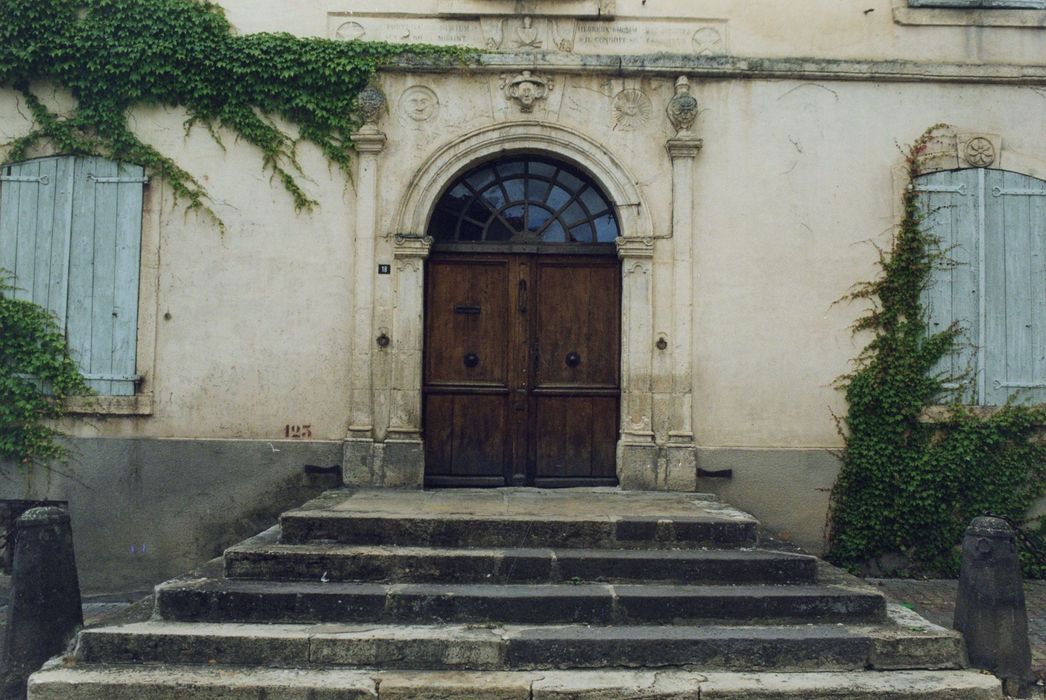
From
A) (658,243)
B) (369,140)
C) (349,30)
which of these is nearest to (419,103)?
(369,140)

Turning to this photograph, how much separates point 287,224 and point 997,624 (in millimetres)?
6060

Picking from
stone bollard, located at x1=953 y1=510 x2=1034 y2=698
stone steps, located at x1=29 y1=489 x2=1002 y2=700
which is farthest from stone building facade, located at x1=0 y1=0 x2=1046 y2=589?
stone bollard, located at x1=953 y1=510 x2=1034 y2=698

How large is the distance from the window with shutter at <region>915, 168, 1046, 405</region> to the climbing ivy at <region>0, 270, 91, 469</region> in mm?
7710

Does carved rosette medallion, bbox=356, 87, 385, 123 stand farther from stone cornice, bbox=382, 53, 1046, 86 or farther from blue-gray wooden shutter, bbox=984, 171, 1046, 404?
blue-gray wooden shutter, bbox=984, 171, 1046, 404

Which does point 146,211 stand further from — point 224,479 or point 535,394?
point 535,394

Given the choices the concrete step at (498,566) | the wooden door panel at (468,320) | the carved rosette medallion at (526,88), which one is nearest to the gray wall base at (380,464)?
the wooden door panel at (468,320)

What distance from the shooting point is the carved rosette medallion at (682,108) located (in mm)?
6781

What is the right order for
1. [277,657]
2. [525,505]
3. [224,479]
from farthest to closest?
1. [224,479]
2. [525,505]
3. [277,657]

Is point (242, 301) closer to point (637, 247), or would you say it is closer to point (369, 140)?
point (369, 140)

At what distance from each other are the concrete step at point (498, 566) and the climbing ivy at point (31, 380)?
2.87m

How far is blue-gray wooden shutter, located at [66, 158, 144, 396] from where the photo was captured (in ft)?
22.3

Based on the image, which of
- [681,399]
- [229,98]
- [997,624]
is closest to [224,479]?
[229,98]

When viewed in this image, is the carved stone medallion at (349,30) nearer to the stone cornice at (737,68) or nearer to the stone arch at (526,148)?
the stone cornice at (737,68)

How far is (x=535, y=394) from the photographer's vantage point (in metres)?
7.00
